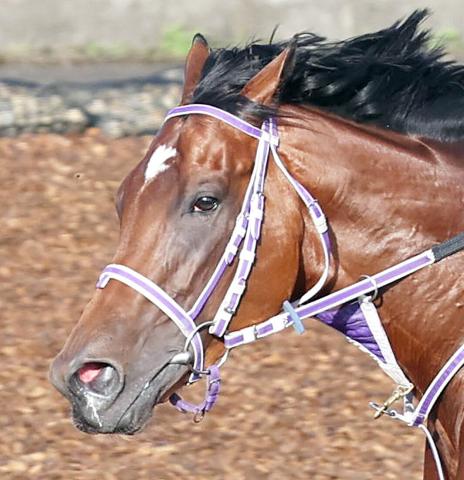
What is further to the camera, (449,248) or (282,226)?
(449,248)

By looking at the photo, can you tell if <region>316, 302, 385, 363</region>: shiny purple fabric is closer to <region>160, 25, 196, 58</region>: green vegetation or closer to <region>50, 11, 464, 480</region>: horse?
<region>50, 11, 464, 480</region>: horse

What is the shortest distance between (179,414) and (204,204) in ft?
9.64

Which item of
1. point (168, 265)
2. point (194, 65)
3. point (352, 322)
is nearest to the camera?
point (168, 265)

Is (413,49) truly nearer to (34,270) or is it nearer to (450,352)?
(450,352)

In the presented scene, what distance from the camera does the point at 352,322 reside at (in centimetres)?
365

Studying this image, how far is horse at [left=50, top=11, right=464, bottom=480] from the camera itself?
134 inches

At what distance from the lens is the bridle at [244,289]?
341 centimetres

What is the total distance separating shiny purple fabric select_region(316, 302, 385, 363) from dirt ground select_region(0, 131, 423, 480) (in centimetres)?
210

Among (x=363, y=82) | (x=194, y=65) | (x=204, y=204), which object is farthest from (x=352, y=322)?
(x=194, y=65)

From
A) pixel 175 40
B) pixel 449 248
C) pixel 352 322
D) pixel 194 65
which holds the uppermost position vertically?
pixel 194 65

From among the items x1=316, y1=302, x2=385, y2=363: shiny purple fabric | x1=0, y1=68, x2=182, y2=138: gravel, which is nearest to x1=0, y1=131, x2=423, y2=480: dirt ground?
x1=0, y1=68, x2=182, y2=138: gravel

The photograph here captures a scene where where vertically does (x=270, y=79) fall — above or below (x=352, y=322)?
above

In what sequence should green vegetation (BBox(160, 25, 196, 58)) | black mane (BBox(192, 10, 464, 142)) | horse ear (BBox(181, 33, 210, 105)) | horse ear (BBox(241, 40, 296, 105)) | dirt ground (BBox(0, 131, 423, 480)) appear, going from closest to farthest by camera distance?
horse ear (BBox(241, 40, 296, 105)), black mane (BBox(192, 10, 464, 142)), horse ear (BBox(181, 33, 210, 105)), dirt ground (BBox(0, 131, 423, 480)), green vegetation (BBox(160, 25, 196, 58))

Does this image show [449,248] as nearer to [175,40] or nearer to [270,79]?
[270,79]
